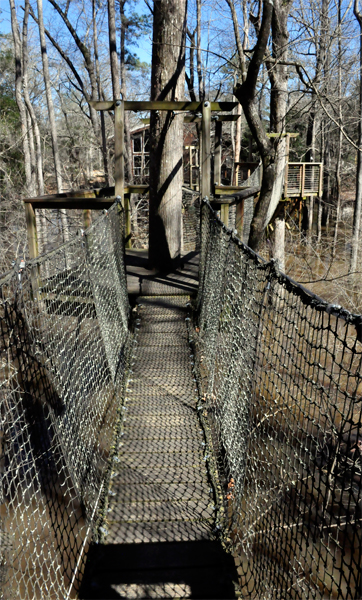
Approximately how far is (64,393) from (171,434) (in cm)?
109

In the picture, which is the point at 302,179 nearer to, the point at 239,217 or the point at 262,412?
the point at 239,217

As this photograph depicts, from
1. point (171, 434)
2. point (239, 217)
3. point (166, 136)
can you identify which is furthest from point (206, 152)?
point (171, 434)

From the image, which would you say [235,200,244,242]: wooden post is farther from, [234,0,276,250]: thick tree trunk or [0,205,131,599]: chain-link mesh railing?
[0,205,131,599]: chain-link mesh railing

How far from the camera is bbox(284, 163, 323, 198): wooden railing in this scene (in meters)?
17.0

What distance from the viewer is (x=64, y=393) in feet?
13.9

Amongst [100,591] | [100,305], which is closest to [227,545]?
[100,591]

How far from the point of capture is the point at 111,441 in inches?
145

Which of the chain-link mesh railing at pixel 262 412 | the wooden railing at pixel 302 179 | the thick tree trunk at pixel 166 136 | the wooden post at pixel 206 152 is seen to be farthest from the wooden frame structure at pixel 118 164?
the wooden railing at pixel 302 179

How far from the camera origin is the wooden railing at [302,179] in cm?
1695

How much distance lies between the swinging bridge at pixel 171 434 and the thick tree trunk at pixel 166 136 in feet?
4.96

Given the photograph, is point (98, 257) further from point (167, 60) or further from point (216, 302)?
point (167, 60)

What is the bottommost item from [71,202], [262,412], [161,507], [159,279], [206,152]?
[161,507]

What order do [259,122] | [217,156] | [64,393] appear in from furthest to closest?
[217,156]
[259,122]
[64,393]

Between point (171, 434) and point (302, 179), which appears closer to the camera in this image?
point (171, 434)
